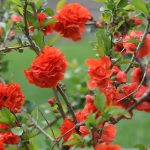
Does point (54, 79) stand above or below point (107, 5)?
below

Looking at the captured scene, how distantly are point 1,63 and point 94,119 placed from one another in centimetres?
82

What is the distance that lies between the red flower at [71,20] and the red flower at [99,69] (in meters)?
0.27

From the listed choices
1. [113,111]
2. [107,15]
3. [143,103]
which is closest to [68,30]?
[107,15]

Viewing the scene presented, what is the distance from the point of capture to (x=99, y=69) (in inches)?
44.0

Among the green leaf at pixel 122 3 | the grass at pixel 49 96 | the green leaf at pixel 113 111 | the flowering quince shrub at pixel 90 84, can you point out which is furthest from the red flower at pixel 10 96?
the grass at pixel 49 96

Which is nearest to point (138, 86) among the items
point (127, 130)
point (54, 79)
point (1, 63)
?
point (54, 79)

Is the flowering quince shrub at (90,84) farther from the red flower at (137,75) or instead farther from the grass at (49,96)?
the grass at (49,96)

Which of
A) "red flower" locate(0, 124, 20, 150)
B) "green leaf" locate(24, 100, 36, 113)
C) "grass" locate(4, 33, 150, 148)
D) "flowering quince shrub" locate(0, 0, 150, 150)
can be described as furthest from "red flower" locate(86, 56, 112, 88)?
"grass" locate(4, 33, 150, 148)

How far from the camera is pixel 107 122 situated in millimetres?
1079

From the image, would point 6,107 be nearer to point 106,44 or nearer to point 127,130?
point 106,44

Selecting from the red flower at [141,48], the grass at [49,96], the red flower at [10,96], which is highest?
the red flower at [141,48]

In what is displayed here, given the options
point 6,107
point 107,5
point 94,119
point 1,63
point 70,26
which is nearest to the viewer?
point 94,119

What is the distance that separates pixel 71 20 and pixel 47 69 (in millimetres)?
314

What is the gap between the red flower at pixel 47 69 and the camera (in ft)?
3.63
